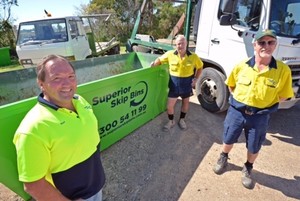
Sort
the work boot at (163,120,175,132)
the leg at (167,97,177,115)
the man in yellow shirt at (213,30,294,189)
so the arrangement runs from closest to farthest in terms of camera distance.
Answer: the man in yellow shirt at (213,30,294,189) → the leg at (167,97,177,115) → the work boot at (163,120,175,132)

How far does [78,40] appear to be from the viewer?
7.80 meters

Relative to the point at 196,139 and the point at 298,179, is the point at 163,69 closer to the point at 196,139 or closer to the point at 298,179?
the point at 196,139

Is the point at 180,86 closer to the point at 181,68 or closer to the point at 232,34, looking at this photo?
the point at 181,68

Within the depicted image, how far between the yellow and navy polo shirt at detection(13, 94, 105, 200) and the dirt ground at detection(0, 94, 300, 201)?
132 cm

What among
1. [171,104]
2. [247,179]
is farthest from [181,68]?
[247,179]

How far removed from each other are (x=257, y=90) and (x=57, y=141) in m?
2.06

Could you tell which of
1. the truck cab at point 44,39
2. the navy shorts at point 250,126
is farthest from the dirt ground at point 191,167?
the truck cab at point 44,39

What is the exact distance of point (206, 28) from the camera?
175 inches

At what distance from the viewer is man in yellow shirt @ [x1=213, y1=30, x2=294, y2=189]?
2.37m

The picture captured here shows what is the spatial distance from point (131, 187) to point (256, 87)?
185 cm

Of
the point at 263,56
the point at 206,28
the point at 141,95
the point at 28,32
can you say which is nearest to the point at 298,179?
the point at 263,56

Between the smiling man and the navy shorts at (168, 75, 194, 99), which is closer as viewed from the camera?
the smiling man

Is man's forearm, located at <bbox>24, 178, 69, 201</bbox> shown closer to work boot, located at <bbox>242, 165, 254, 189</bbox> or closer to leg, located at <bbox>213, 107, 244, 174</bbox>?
leg, located at <bbox>213, 107, 244, 174</bbox>

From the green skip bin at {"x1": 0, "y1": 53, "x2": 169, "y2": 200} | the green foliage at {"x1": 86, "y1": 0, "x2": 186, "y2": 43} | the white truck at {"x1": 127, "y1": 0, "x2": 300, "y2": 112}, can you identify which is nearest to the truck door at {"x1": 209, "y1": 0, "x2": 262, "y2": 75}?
the white truck at {"x1": 127, "y1": 0, "x2": 300, "y2": 112}
